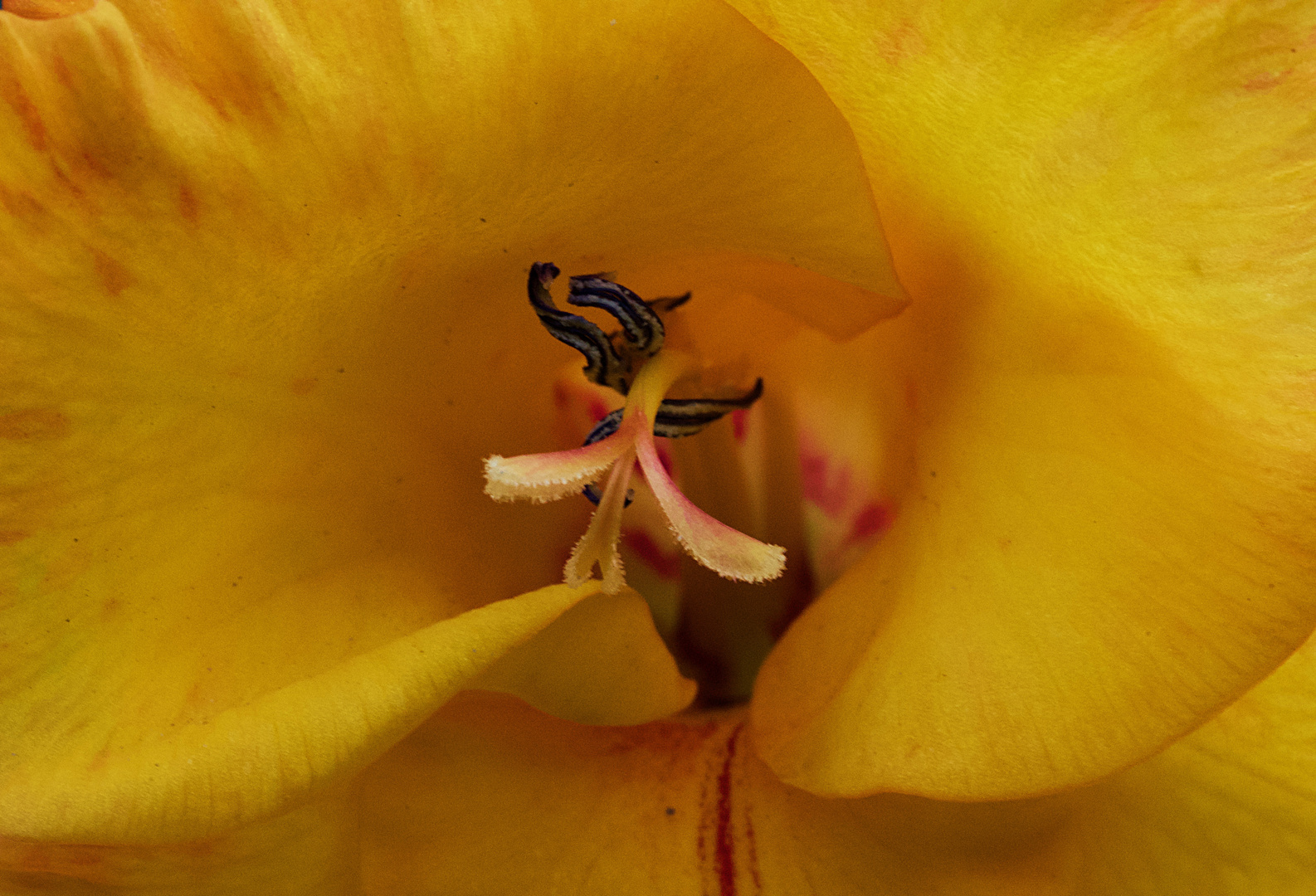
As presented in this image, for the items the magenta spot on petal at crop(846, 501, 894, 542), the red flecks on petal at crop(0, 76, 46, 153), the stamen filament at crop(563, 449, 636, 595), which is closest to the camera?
the red flecks on petal at crop(0, 76, 46, 153)

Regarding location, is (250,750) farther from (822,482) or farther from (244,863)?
(822,482)

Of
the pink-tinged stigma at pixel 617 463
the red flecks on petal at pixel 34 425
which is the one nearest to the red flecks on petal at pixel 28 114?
the red flecks on petal at pixel 34 425

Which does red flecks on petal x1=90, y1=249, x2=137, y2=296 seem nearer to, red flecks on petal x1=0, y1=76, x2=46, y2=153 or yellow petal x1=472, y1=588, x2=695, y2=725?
red flecks on petal x1=0, y1=76, x2=46, y2=153

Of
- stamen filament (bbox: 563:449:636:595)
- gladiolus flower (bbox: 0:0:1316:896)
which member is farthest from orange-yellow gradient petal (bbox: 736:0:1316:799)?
stamen filament (bbox: 563:449:636:595)

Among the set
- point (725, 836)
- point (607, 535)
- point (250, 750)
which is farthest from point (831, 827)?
point (250, 750)

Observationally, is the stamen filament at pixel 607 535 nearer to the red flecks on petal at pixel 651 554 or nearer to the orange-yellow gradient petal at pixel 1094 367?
the orange-yellow gradient petal at pixel 1094 367

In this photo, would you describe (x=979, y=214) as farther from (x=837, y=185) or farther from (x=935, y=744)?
(x=935, y=744)

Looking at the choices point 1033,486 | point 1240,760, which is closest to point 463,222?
point 1033,486
